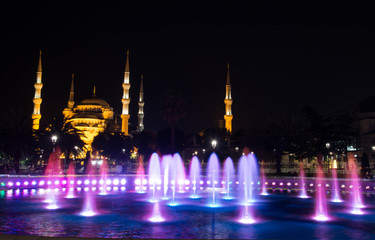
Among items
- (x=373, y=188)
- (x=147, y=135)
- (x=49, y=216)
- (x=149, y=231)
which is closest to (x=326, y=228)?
(x=149, y=231)

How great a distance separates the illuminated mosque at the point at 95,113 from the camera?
79562mm

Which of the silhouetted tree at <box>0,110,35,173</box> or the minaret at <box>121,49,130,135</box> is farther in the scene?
the minaret at <box>121,49,130,135</box>

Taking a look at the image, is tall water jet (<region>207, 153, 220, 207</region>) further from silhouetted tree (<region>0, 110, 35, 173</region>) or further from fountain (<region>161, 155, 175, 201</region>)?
silhouetted tree (<region>0, 110, 35, 173</region>)

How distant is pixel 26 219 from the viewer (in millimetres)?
14859

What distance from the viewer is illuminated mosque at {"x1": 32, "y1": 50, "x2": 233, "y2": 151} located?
261 ft

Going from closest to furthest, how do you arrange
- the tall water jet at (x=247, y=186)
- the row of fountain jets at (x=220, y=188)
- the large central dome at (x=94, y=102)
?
1. the tall water jet at (x=247, y=186)
2. the row of fountain jets at (x=220, y=188)
3. the large central dome at (x=94, y=102)

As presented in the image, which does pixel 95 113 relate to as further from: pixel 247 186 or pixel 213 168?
pixel 247 186

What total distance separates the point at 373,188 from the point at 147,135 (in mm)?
53645

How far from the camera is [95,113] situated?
95.1m

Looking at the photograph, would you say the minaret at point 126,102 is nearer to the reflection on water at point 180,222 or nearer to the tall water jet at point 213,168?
the tall water jet at point 213,168

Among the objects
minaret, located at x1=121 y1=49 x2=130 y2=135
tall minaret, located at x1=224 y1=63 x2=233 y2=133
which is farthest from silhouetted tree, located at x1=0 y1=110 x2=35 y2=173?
tall minaret, located at x1=224 y1=63 x2=233 y2=133

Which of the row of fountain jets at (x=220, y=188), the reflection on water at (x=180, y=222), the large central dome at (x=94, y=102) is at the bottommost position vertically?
the reflection on water at (x=180, y=222)

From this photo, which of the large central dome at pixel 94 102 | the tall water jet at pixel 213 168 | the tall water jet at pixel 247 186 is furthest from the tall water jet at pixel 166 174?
the large central dome at pixel 94 102

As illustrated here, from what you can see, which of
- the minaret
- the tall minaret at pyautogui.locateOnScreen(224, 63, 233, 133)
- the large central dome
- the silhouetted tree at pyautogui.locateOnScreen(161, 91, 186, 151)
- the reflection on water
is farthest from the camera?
the large central dome
